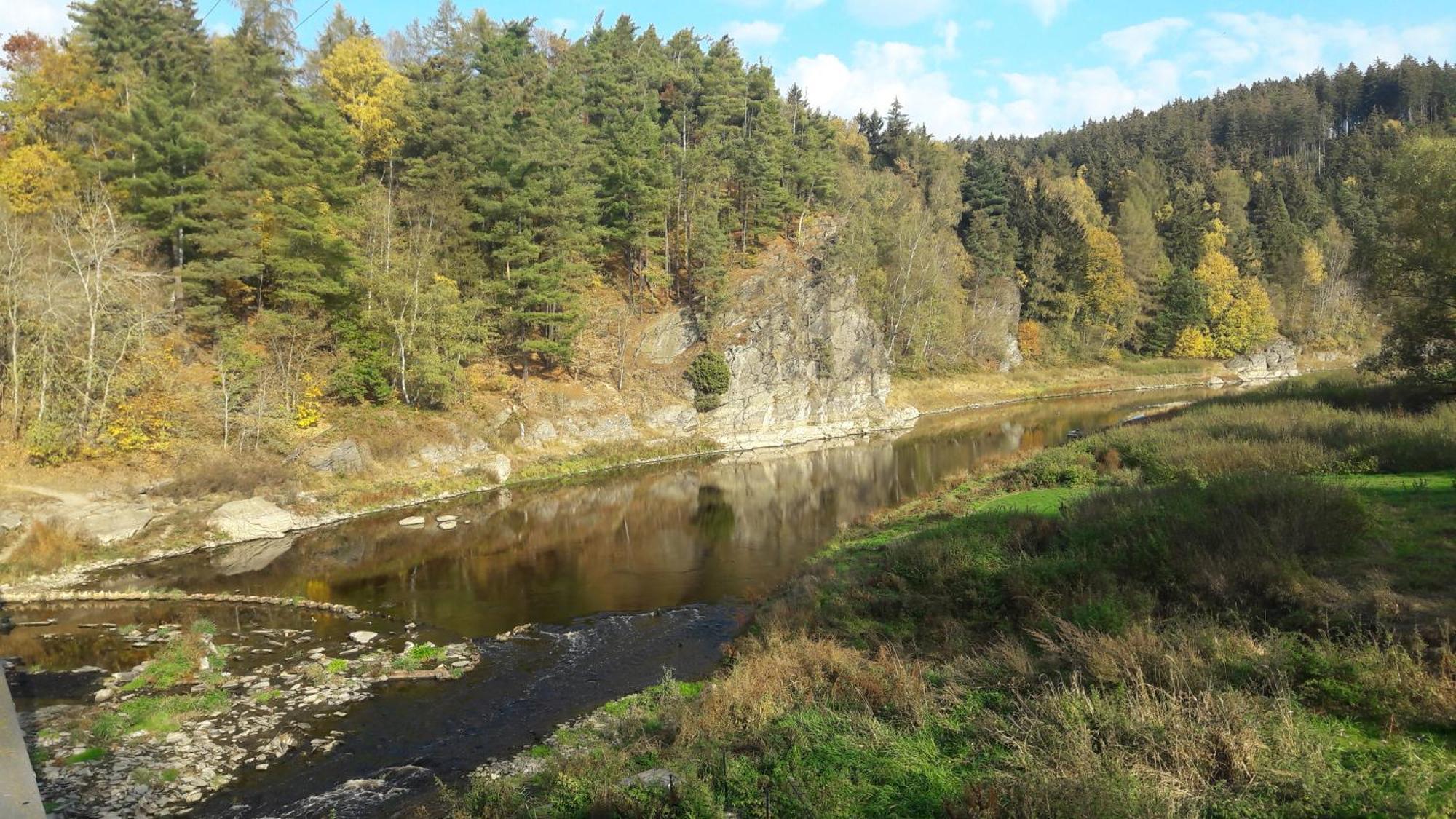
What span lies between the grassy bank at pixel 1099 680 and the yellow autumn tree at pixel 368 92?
159 feet

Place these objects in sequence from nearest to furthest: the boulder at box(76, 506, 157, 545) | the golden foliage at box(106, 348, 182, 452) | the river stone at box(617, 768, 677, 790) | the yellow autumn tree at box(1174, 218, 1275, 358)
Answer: the river stone at box(617, 768, 677, 790) < the boulder at box(76, 506, 157, 545) < the golden foliage at box(106, 348, 182, 452) < the yellow autumn tree at box(1174, 218, 1275, 358)

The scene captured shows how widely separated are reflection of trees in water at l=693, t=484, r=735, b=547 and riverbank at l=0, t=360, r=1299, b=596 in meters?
8.46

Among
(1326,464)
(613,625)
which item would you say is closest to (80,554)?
(613,625)

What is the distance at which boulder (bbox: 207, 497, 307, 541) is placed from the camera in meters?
26.4

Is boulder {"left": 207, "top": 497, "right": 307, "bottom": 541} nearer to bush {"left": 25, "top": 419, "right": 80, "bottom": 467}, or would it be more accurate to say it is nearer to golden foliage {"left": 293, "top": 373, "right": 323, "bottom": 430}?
bush {"left": 25, "top": 419, "right": 80, "bottom": 467}

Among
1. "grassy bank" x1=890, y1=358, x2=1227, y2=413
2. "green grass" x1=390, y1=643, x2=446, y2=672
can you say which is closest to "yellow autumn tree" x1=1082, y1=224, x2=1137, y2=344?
"grassy bank" x1=890, y1=358, x2=1227, y2=413

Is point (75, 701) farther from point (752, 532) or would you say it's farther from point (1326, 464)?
point (1326, 464)

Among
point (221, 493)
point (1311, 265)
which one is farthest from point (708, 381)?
point (1311, 265)

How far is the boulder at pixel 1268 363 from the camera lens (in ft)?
263

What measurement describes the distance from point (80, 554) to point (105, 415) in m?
8.10

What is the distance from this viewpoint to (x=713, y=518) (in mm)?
29438

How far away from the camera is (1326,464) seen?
56.4 ft

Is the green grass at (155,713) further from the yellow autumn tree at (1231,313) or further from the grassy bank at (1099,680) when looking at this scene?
Result: the yellow autumn tree at (1231,313)

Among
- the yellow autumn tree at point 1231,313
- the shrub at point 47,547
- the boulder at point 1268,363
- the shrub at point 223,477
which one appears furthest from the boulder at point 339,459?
the boulder at point 1268,363
